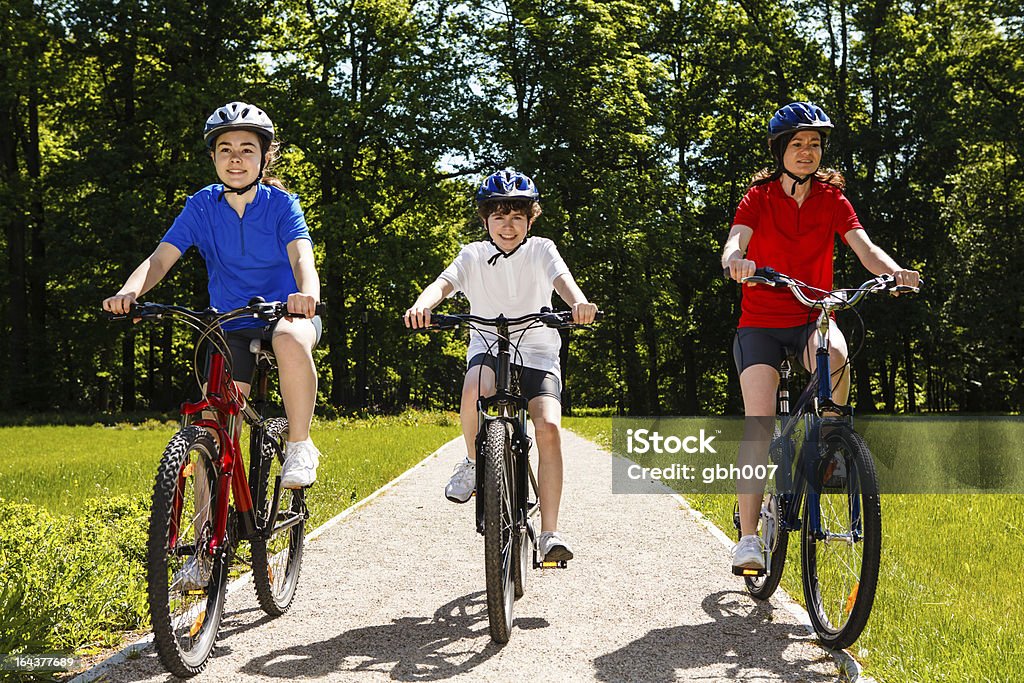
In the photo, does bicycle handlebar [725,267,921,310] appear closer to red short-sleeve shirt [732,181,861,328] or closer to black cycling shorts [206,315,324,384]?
red short-sleeve shirt [732,181,861,328]

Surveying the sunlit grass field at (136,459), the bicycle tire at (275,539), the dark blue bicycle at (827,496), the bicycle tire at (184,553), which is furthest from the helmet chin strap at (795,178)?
the sunlit grass field at (136,459)

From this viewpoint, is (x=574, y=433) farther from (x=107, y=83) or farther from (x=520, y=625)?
(x=107, y=83)

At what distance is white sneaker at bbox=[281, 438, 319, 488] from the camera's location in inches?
178

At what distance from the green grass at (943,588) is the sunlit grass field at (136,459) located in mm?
3630

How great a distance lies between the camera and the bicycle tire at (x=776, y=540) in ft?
15.9

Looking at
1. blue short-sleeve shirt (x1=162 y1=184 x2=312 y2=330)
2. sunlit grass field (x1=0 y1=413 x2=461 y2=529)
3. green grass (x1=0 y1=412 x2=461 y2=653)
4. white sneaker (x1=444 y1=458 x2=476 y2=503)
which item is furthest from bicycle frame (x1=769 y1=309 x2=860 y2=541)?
sunlit grass field (x1=0 y1=413 x2=461 y2=529)

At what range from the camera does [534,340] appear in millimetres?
5117

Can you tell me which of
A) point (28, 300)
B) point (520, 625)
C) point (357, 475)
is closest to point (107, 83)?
point (28, 300)

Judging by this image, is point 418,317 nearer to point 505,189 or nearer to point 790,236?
point 505,189

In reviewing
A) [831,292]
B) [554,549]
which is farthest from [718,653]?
[831,292]

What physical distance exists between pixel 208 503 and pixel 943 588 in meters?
3.85

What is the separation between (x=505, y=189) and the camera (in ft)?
16.9

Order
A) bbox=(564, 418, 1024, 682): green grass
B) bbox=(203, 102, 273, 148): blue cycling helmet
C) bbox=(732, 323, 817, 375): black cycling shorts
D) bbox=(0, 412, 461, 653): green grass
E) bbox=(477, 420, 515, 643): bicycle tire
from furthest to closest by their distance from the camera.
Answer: bbox=(732, 323, 817, 375): black cycling shorts
bbox=(203, 102, 273, 148): blue cycling helmet
bbox=(0, 412, 461, 653): green grass
bbox=(477, 420, 515, 643): bicycle tire
bbox=(564, 418, 1024, 682): green grass

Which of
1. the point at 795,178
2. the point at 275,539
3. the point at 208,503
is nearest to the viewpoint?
the point at 208,503
